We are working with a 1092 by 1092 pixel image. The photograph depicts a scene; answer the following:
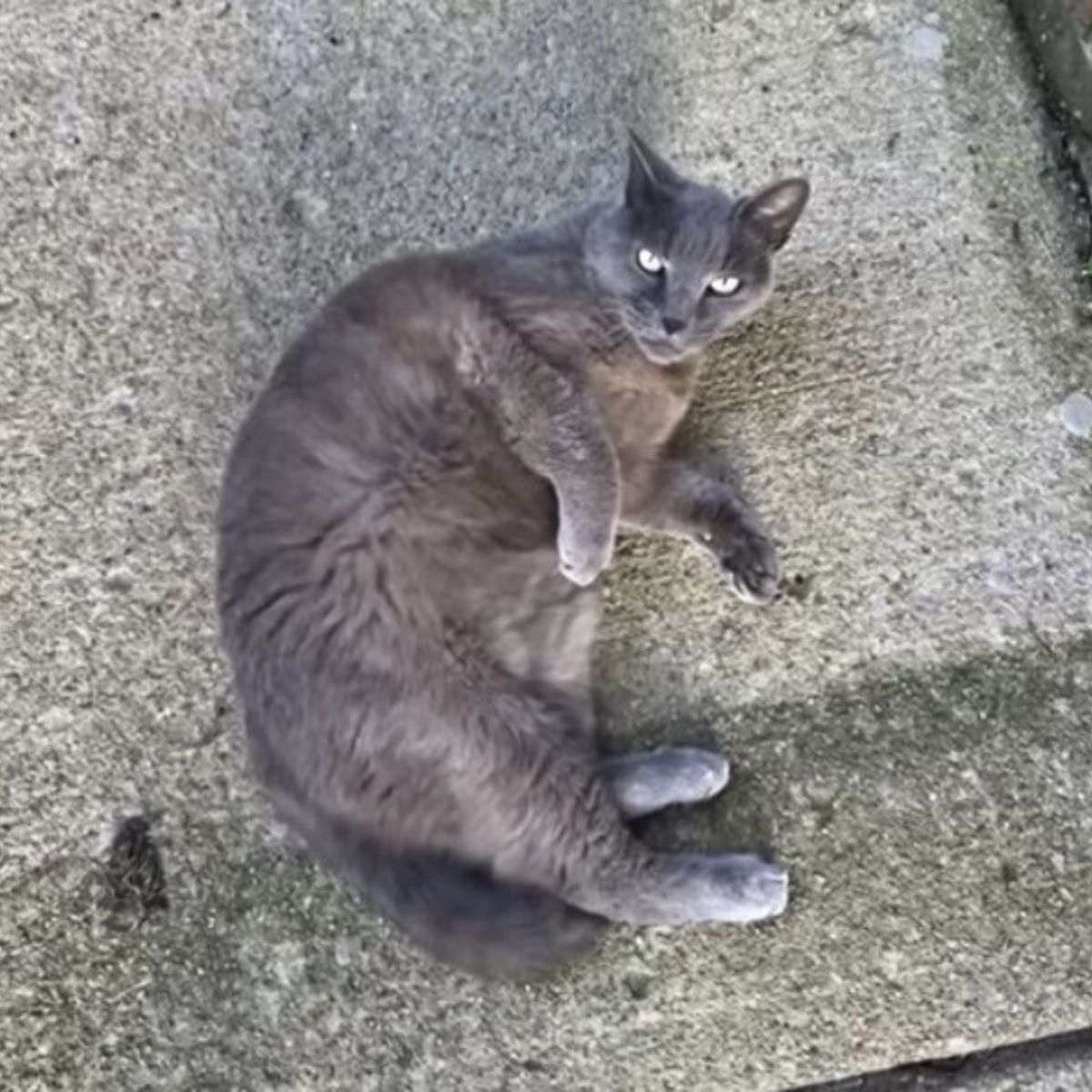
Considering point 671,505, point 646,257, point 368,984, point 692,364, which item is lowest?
point 368,984

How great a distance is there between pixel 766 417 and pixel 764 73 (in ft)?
1.65

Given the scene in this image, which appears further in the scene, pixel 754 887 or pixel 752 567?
pixel 752 567

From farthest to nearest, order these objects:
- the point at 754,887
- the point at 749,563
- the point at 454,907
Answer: the point at 749,563
the point at 754,887
the point at 454,907

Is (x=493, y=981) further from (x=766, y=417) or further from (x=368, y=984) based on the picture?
(x=766, y=417)

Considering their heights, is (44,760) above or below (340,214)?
below

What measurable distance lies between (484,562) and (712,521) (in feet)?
0.97

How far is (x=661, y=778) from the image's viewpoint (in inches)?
73.8

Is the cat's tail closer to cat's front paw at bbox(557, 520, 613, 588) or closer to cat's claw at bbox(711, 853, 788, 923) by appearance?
cat's claw at bbox(711, 853, 788, 923)

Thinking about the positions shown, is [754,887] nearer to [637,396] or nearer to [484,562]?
[484,562]

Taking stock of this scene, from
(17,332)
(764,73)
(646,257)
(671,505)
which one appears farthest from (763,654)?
(17,332)

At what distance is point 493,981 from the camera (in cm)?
186

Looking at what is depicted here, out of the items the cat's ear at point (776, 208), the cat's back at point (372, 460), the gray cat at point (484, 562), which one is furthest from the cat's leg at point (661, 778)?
the cat's ear at point (776, 208)

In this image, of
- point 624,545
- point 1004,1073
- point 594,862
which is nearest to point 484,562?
point 624,545

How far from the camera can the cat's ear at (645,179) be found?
1.83 m
